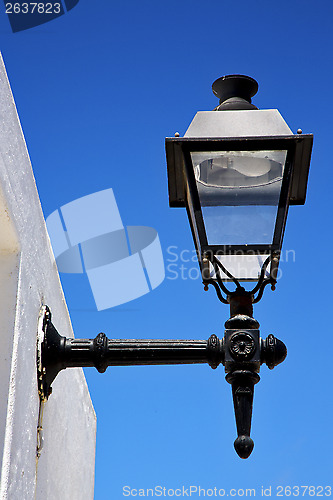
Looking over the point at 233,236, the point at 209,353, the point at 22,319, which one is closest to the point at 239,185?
the point at 233,236

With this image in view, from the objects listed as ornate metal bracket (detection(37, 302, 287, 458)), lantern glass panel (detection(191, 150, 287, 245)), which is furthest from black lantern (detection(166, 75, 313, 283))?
ornate metal bracket (detection(37, 302, 287, 458))

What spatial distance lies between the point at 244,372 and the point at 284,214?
565 millimetres

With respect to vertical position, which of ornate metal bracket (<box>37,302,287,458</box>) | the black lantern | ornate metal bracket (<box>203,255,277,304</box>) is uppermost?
the black lantern

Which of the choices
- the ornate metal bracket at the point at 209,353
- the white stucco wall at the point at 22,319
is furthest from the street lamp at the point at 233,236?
the white stucco wall at the point at 22,319

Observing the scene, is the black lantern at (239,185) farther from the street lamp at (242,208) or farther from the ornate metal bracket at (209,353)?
the ornate metal bracket at (209,353)

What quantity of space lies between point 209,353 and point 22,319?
2.13 feet

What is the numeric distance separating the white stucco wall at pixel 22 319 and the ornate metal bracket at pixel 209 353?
9cm

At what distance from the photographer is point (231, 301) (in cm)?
240

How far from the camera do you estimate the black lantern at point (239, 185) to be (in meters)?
2.36

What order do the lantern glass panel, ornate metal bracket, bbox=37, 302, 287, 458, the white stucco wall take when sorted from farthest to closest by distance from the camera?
the lantern glass panel < ornate metal bracket, bbox=37, 302, 287, 458 < the white stucco wall

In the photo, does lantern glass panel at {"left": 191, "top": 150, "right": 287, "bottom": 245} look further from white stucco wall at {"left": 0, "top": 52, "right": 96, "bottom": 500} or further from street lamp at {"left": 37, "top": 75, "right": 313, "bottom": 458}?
white stucco wall at {"left": 0, "top": 52, "right": 96, "bottom": 500}

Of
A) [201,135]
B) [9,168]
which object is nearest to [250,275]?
[201,135]

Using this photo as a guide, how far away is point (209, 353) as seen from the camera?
2.38 metres

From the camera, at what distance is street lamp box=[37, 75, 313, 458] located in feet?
7.68
